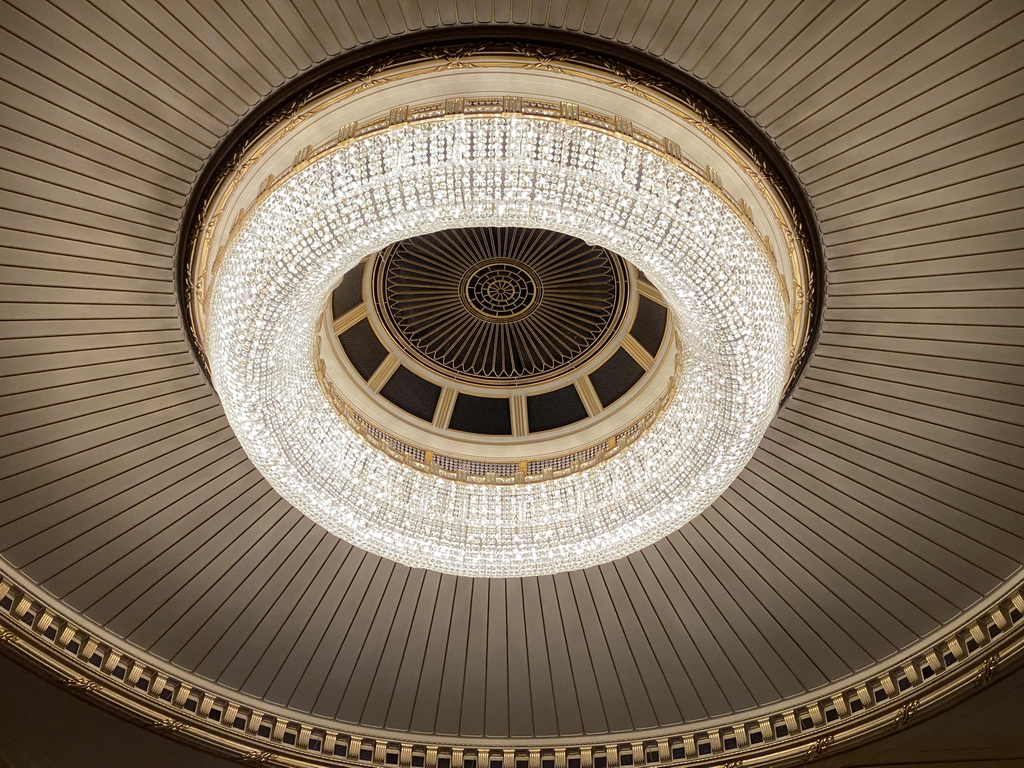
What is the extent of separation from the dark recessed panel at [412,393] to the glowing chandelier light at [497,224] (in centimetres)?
97

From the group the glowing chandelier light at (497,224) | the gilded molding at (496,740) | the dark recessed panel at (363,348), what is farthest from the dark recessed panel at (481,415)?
the gilded molding at (496,740)

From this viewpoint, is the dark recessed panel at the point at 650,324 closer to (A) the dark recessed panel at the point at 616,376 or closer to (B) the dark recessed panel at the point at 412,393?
(A) the dark recessed panel at the point at 616,376

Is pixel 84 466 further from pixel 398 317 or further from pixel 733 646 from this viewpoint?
pixel 733 646

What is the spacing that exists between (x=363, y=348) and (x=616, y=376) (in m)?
1.45

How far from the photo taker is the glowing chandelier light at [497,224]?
2875mm

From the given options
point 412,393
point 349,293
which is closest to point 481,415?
point 412,393

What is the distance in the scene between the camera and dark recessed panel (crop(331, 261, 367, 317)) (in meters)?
4.64

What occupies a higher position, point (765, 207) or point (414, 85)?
point (414, 85)

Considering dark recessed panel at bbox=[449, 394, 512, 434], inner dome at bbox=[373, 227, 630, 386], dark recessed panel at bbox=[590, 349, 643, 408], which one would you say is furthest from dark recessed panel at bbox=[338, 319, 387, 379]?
dark recessed panel at bbox=[590, 349, 643, 408]

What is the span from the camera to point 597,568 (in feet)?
14.9

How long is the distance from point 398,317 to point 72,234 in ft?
5.83

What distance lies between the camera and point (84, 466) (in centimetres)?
404

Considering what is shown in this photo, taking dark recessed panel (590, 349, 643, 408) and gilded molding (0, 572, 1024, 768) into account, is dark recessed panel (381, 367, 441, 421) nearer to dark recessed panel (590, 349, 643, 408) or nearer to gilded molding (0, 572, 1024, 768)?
dark recessed panel (590, 349, 643, 408)

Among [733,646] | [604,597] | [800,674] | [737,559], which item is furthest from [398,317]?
[800,674]
